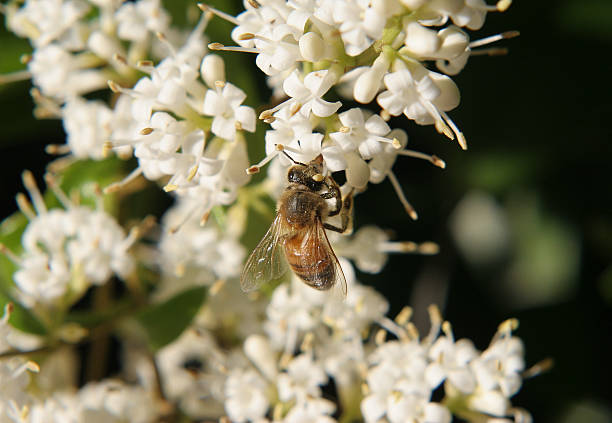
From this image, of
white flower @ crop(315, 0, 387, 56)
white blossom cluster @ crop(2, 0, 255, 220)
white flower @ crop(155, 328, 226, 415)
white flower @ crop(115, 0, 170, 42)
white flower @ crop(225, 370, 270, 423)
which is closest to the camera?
white flower @ crop(315, 0, 387, 56)

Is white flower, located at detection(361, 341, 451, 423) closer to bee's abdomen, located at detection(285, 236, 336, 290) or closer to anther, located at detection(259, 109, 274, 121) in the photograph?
bee's abdomen, located at detection(285, 236, 336, 290)

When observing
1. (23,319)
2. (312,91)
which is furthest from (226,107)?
(23,319)

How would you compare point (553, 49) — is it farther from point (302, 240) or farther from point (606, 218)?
point (302, 240)

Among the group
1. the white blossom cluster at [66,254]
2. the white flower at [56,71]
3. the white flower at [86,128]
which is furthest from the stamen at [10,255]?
the white flower at [56,71]

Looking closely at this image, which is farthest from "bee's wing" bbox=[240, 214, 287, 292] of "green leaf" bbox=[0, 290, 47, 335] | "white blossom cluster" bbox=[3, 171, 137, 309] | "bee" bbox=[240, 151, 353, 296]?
"green leaf" bbox=[0, 290, 47, 335]

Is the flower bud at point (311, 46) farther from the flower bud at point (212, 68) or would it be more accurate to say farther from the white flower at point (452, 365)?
the white flower at point (452, 365)

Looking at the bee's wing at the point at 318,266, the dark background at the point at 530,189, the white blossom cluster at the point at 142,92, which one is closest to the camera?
the white blossom cluster at the point at 142,92

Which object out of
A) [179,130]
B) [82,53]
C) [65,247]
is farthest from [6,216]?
[179,130]
